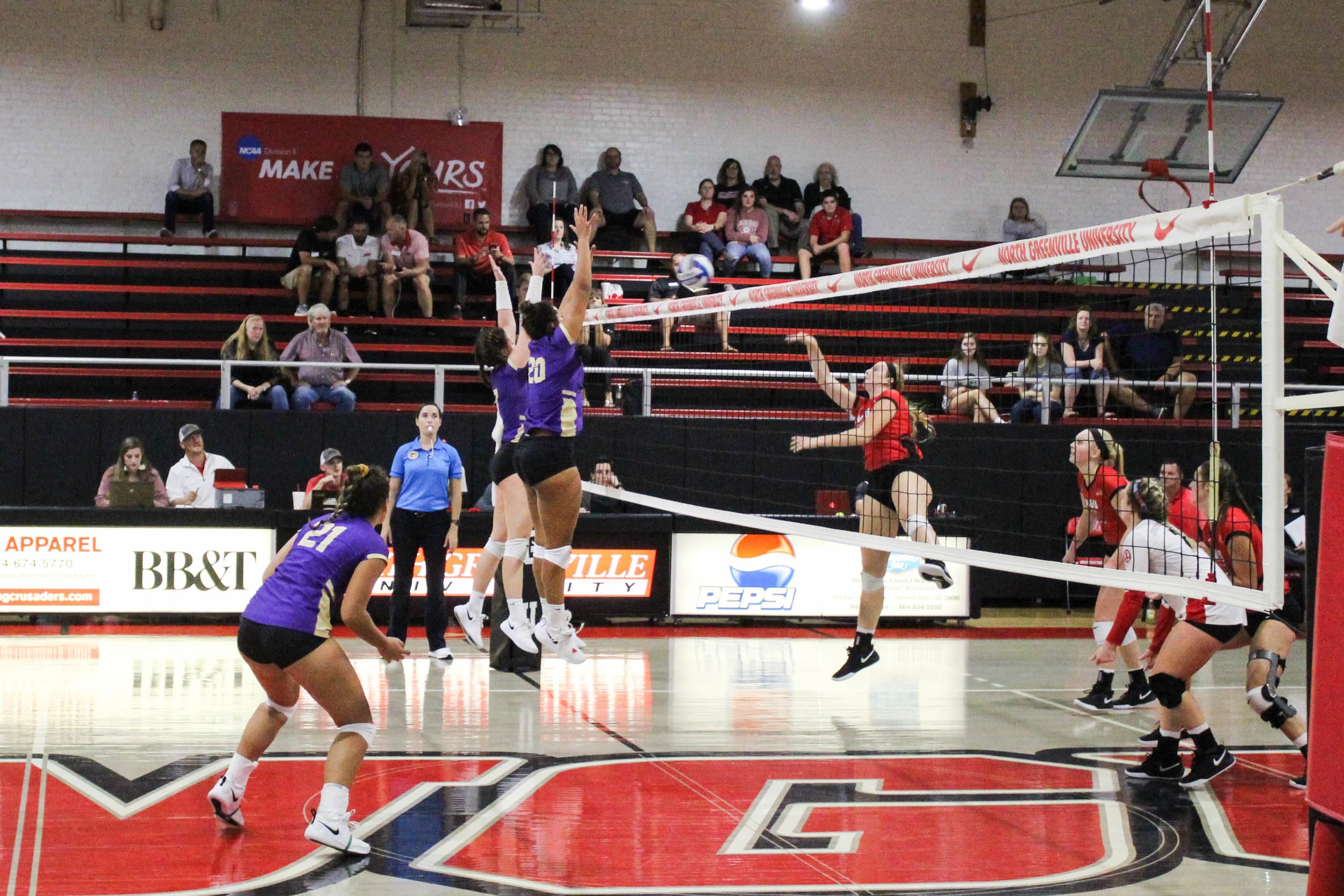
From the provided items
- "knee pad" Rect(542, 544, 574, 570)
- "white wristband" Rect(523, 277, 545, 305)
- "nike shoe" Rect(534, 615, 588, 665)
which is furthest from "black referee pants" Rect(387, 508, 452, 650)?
"knee pad" Rect(542, 544, 574, 570)

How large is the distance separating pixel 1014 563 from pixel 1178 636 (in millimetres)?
965

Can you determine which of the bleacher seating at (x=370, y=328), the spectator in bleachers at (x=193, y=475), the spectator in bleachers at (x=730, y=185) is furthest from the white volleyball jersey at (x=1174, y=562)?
the spectator in bleachers at (x=730, y=185)

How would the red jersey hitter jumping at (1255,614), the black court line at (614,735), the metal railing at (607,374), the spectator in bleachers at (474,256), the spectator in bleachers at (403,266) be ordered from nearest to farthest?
the red jersey hitter jumping at (1255,614), the black court line at (614,735), the metal railing at (607,374), the spectator in bleachers at (403,266), the spectator in bleachers at (474,256)

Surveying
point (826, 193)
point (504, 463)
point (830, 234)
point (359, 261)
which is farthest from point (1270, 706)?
point (826, 193)

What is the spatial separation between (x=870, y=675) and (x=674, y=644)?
6.49 feet

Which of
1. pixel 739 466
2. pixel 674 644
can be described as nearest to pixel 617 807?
pixel 674 644

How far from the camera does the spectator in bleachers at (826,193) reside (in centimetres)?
1858

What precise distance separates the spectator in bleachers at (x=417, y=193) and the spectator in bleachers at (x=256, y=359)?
4030 mm

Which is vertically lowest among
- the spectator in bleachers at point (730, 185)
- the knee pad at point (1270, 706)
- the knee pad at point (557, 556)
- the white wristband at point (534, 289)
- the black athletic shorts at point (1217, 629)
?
the knee pad at point (1270, 706)

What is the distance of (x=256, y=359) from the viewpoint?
552 inches

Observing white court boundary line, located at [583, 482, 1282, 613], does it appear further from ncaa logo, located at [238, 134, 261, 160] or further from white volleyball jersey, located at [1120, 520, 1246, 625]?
ncaa logo, located at [238, 134, 261, 160]

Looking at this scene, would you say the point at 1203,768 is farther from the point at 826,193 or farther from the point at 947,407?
the point at 826,193

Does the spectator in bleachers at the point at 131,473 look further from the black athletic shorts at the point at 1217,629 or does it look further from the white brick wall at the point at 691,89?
the black athletic shorts at the point at 1217,629

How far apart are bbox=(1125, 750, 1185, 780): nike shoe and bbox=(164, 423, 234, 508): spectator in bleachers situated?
28.3 ft
